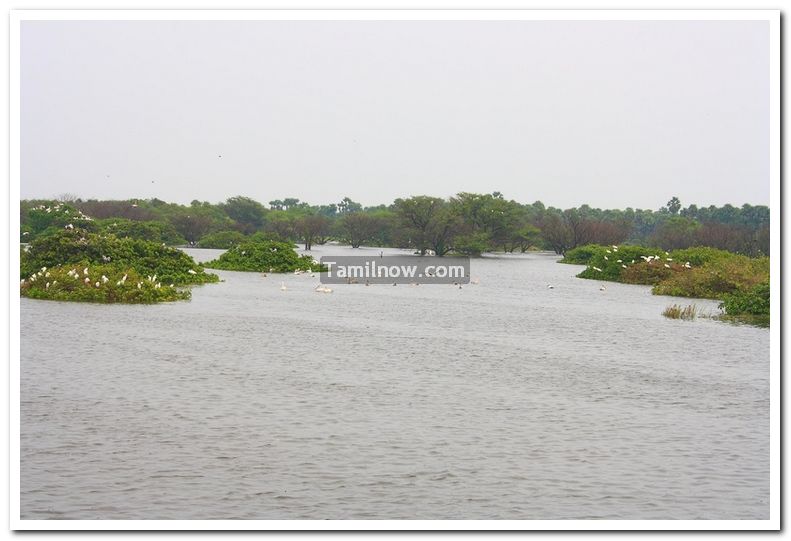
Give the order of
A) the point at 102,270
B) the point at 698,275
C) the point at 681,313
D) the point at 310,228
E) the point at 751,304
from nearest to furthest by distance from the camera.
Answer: the point at 681,313 → the point at 751,304 → the point at 102,270 → the point at 698,275 → the point at 310,228

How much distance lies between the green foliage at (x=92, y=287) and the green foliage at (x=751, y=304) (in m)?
19.2

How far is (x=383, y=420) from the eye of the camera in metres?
14.1

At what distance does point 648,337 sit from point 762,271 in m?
18.0

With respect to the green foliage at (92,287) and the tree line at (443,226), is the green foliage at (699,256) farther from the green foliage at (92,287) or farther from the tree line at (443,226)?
the green foliage at (92,287)

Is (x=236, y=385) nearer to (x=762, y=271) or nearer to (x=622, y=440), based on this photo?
(x=622, y=440)

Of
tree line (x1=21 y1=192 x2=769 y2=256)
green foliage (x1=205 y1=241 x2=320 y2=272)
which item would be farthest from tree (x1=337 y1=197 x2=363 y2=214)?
green foliage (x1=205 y1=241 x2=320 y2=272)

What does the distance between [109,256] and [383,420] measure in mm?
24305

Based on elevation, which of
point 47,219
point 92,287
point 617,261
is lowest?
point 92,287

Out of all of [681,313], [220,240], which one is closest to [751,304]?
[681,313]

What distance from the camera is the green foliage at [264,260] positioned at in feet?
169

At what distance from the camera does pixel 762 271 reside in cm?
4028

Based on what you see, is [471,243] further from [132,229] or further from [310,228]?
[132,229]

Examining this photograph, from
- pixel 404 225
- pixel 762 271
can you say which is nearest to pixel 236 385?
pixel 762 271

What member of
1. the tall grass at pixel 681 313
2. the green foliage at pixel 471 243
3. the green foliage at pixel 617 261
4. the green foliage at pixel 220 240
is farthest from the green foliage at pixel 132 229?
the tall grass at pixel 681 313
